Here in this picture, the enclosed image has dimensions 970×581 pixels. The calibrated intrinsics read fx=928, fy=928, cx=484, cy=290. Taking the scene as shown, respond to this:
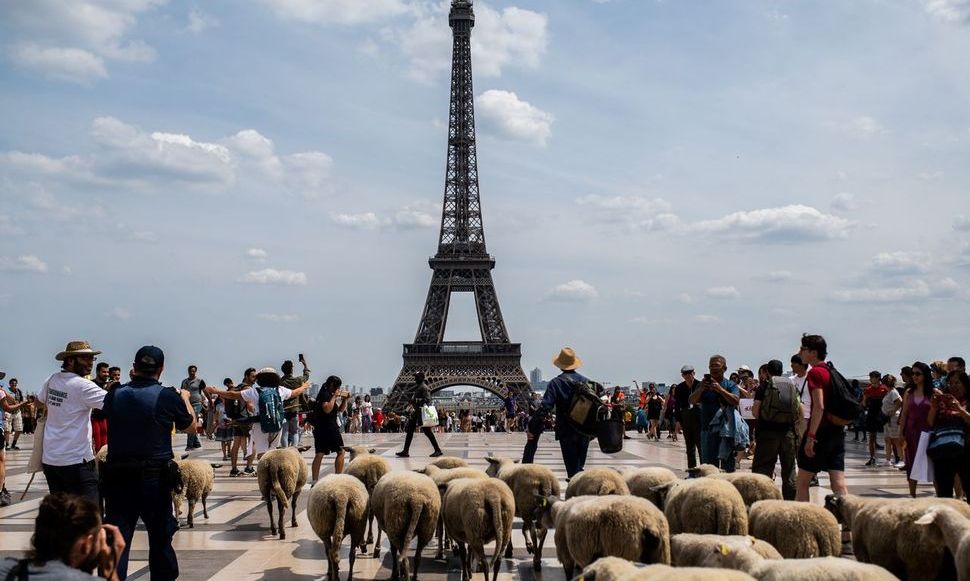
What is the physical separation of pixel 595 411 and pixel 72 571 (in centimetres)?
721

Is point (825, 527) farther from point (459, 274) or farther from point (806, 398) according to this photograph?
point (459, 274)

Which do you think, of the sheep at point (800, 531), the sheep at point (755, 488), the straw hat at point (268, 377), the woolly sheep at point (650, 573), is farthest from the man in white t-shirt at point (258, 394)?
the woolly sheep at point (650, 573)

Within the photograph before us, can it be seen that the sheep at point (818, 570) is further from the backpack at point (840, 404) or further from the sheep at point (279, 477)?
the sheep at point (279, 477)

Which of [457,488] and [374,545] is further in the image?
[374,545]

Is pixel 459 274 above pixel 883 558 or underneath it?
above

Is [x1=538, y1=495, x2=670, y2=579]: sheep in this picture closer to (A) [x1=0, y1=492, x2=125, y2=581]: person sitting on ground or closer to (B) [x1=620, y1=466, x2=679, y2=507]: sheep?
(B) [x1=620, y1=466, x2=679, y2=507]: sheep

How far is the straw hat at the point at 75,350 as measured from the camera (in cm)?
722

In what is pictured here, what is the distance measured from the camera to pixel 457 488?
780 cm

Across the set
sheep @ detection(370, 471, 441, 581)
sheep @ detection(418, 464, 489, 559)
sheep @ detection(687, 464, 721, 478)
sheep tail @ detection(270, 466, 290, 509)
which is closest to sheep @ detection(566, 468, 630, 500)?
sheep @ detection(418, 464, 489, 559)

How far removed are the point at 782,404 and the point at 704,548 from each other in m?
3.98

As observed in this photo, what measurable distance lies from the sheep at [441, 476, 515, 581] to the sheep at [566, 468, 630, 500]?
0.74m

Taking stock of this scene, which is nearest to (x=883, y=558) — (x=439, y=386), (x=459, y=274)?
(x=439, y=386)

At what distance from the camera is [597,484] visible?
8133mm

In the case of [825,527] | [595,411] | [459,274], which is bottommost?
[825,527]
